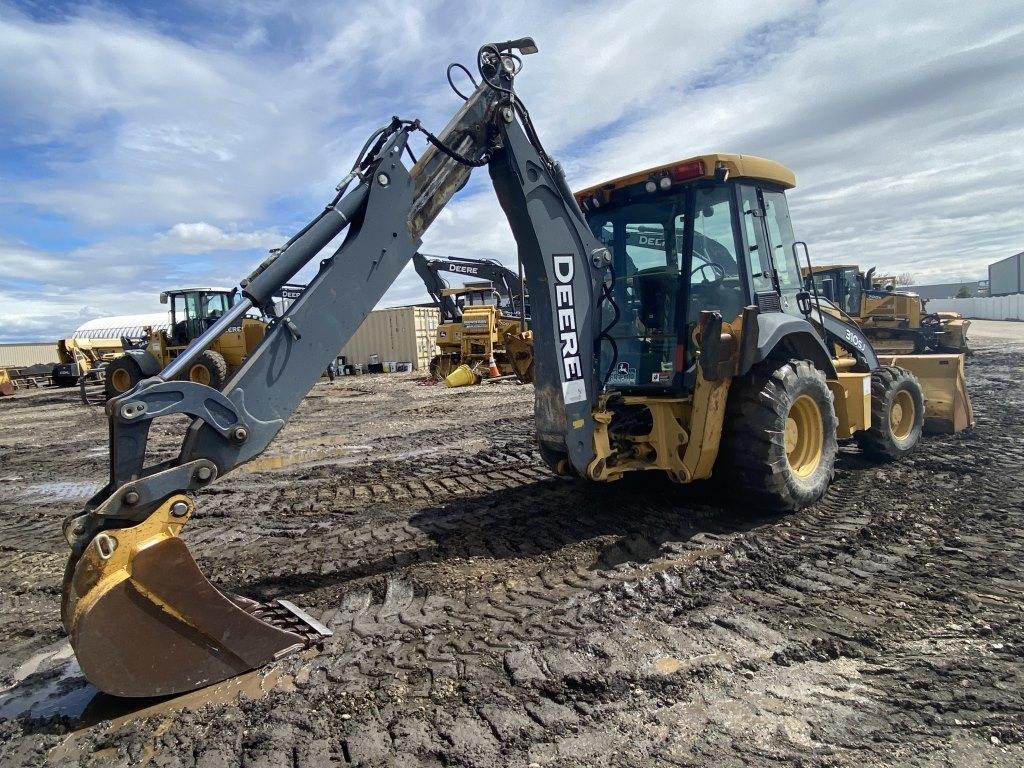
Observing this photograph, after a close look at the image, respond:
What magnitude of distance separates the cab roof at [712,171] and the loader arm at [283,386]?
780 millimetres

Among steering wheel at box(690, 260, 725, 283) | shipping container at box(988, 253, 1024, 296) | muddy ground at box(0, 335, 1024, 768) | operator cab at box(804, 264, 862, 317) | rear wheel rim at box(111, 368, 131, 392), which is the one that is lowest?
muddy ground at box(0, 335, 1024, 768)

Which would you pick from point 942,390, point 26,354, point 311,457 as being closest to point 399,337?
point 311,457

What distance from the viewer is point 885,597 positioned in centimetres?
360

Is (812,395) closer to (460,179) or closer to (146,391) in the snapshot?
(460,179)

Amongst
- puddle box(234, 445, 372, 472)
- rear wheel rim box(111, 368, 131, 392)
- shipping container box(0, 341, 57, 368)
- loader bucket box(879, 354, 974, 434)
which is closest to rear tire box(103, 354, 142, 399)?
rear wheel rim box(111, 368, 131, 392)

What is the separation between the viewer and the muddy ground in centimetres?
249

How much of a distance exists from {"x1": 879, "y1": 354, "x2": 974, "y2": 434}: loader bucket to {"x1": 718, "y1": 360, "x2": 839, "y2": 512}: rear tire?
337 cm

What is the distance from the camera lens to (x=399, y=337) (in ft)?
90.0

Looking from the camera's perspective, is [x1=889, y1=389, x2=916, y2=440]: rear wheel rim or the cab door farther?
[x1=889, y1=389, x2=916, y2=440]: rear wheel rim

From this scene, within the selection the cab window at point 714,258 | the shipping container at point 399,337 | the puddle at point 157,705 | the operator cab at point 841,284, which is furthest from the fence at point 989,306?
the puddle at point 157,705

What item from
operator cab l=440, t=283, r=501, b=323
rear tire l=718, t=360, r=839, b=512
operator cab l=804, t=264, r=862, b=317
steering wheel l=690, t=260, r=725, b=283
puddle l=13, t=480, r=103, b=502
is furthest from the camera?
operator cab l=440, t=283, r=501, b=323

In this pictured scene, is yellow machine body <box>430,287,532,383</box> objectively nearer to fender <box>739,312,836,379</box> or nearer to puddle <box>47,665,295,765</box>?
fender <box>739,312,836,379</box>

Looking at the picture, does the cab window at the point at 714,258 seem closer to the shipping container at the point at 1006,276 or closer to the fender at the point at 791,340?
the fender at the point at 791,340

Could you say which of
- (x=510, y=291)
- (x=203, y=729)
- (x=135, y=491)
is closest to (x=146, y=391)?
(x=135, y=491)
